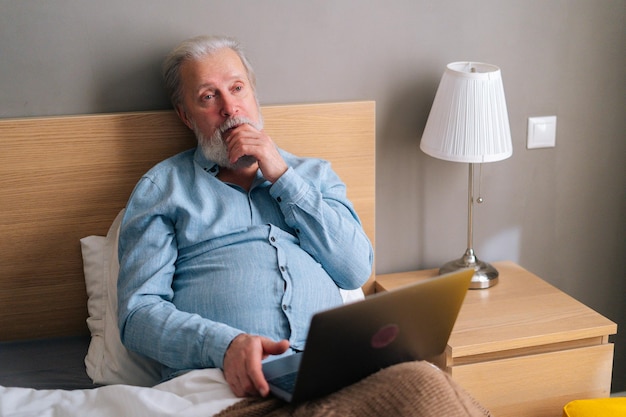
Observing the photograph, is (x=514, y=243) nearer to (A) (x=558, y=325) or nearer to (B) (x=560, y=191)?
(B) (x=560, y=191)

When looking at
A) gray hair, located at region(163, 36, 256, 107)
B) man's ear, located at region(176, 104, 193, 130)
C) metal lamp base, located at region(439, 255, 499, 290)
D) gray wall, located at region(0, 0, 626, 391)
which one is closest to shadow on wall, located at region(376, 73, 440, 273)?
gray wall, located at region(0, 0, 626, 391)

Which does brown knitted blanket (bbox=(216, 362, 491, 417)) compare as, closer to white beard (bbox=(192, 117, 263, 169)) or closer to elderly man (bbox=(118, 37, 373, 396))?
elderly man (bbox=(118, 37, 373, 396))

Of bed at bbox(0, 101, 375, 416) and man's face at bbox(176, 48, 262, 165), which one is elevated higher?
man's face at bbox(176, 48, 262, 165)

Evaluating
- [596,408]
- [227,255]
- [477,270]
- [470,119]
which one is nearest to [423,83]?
[470,119]

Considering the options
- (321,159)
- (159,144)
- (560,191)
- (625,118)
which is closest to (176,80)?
(159,144)

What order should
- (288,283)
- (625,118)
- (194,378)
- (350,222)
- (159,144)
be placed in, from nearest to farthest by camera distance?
(194,378)
(288,283)
(350,222)
(159,144)
(625,118)

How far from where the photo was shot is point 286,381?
132 cm

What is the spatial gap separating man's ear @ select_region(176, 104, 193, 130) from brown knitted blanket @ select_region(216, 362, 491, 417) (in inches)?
31.1

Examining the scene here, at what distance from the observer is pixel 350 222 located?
1.74m

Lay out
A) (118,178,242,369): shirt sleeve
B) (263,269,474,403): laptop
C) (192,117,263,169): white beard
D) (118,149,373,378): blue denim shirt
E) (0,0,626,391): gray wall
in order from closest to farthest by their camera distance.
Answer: (263,269,474,403): laptop, (118,178,242,369): shirt sleeve, (118,149,373,378): blue denim shirt, (192,117,263,169): white beard, (0,0,626,391): gray wall

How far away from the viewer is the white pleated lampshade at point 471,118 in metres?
1.85

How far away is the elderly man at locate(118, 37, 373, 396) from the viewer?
1576 millimetres

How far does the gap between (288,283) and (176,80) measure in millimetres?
577

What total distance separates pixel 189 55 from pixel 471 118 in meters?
0.72
